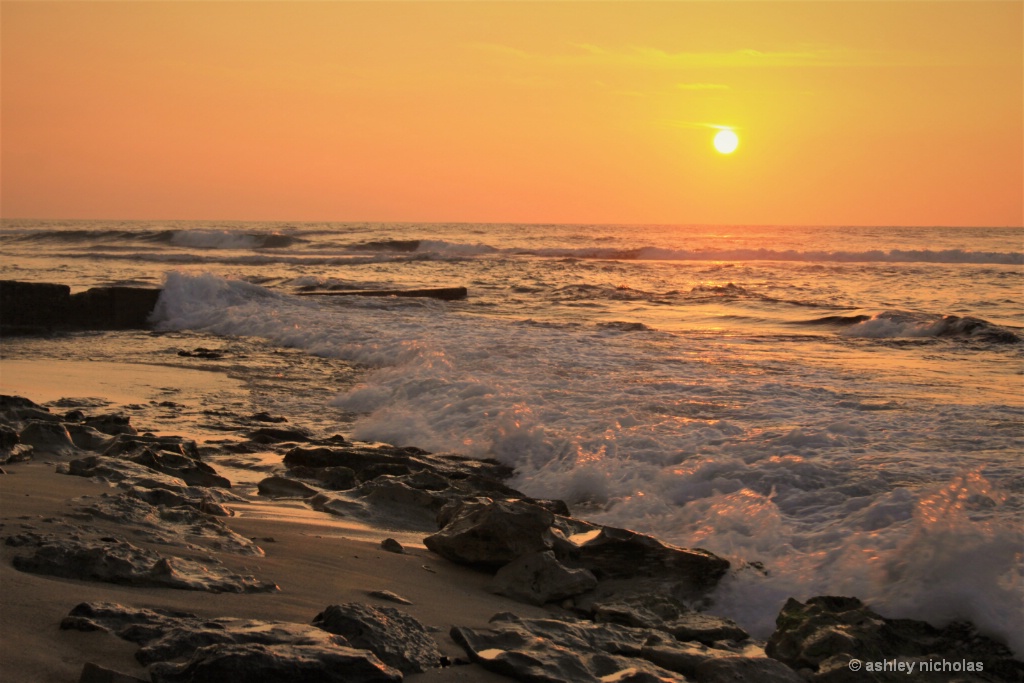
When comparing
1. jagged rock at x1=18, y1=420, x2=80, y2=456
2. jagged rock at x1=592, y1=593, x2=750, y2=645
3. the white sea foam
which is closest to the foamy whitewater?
the white sea foam

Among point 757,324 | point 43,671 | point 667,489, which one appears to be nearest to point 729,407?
point 667,489

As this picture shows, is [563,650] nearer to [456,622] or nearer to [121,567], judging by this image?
[456,622]

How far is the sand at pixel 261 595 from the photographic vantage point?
7.43ft

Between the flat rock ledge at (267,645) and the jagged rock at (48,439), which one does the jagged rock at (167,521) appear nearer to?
the flat rock ledge at (267,645)

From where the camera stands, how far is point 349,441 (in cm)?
643

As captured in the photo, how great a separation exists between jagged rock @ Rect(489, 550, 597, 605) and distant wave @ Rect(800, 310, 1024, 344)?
1031 centimetres

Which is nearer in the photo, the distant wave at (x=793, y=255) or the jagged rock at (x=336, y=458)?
the jagged rock at (x=336, y=458)

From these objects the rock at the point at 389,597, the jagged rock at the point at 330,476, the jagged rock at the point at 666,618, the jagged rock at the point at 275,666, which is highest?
the jagged rock at the point at 275,666

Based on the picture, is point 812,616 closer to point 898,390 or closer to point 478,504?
point 478,504

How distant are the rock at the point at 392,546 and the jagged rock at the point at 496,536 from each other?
15 cm

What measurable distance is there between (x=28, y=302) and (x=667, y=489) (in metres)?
11.0

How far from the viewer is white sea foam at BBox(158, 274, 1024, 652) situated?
363cm

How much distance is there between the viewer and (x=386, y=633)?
2.62 metres

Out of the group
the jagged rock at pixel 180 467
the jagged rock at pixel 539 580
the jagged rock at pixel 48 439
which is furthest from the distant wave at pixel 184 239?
the jagged rock at pixel 539 580
